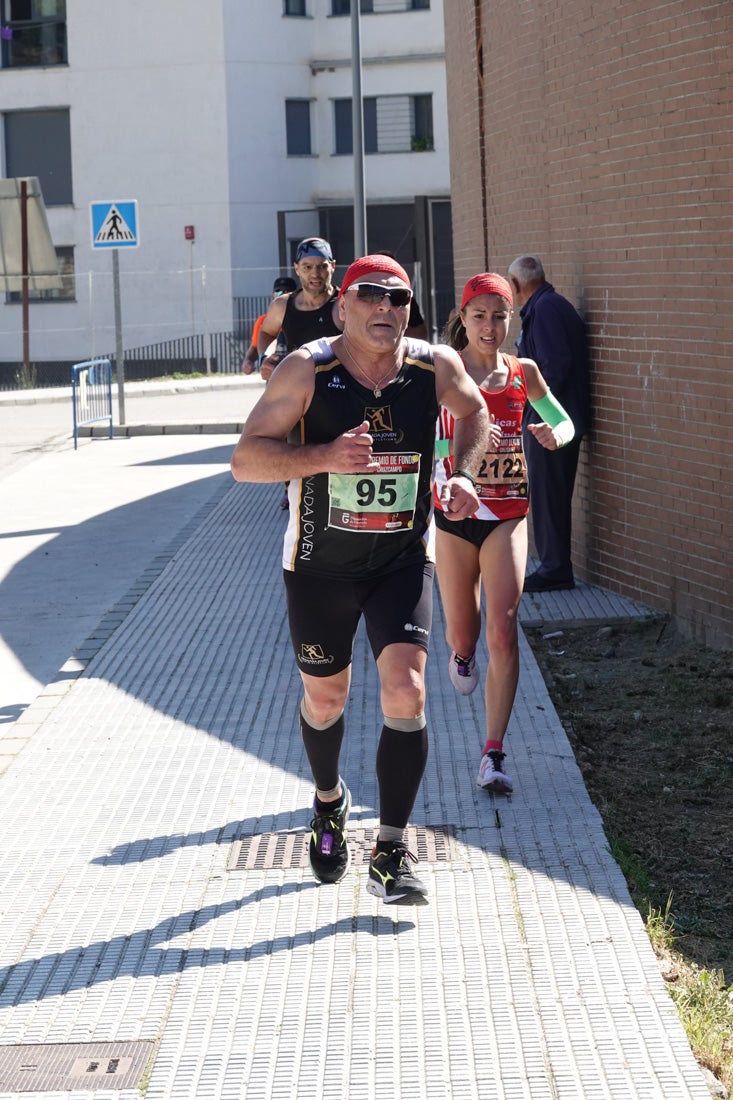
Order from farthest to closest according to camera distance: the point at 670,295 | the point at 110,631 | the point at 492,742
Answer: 1. the point at 110,631
2. the point at 670,295
3. the point at 492,742

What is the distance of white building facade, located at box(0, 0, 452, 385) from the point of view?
4116 centimetres

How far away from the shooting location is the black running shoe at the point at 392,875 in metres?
4.89

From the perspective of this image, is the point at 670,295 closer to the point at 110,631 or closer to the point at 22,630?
the point at 110,631

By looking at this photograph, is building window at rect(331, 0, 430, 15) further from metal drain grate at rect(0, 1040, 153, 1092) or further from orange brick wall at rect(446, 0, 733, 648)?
metal drain grate at rect(0, 1040, 153, 1092)

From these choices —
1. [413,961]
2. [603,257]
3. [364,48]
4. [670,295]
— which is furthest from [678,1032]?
[364,48]

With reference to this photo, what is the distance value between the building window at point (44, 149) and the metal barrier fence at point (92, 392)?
21.3 m

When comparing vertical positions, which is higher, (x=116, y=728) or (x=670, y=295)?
(x=670, y=295)

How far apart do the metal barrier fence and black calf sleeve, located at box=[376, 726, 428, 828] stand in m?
16.4

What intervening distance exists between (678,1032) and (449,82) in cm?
1109

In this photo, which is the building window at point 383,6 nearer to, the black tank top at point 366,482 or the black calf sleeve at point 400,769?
the black tank top at point 366,482

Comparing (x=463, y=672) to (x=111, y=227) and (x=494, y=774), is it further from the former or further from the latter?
(x=111, y=227)

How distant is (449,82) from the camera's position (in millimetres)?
13773

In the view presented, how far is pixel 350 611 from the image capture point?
5.01m

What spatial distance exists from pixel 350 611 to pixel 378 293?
0.99 m
